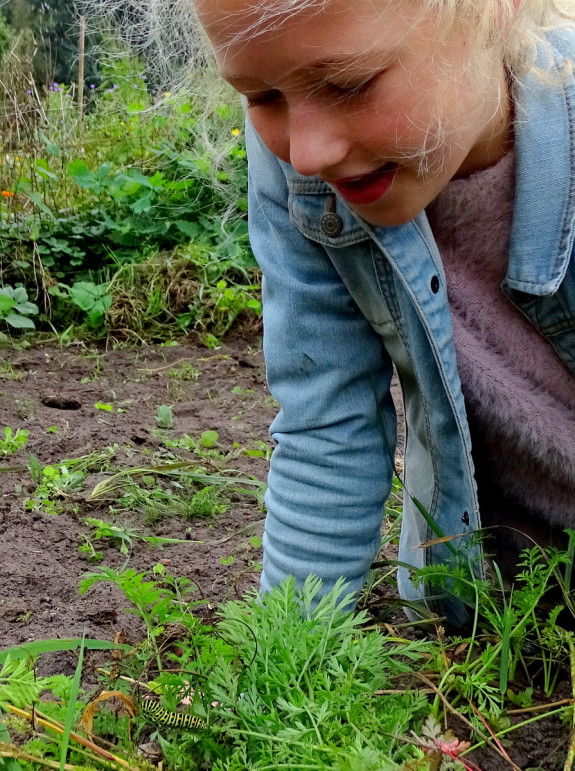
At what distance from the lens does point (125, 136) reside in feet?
19.4

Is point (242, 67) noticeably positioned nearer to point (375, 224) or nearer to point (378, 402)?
point (375, 224)

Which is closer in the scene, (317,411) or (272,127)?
(272,127)

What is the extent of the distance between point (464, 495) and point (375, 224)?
0.57 metres

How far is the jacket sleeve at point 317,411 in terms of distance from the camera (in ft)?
5.53

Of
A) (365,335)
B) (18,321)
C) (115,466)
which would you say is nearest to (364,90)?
(365,335)

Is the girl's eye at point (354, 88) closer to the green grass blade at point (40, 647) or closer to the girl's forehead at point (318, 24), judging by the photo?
the girl's forehead at point (318, 24)

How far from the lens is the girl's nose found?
123 cm

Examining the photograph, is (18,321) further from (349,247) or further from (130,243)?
(349,247)

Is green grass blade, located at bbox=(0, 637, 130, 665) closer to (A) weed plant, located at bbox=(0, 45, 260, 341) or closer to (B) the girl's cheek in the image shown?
(B) the girl's cheek

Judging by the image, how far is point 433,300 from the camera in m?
1.58

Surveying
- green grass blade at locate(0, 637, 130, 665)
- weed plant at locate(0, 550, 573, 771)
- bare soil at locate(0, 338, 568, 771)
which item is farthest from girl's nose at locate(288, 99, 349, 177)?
bare soil at locate(0, 338, 568, 771)

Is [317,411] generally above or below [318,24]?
below

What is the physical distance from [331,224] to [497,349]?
419 millimetres

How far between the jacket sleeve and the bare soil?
0.23 m
